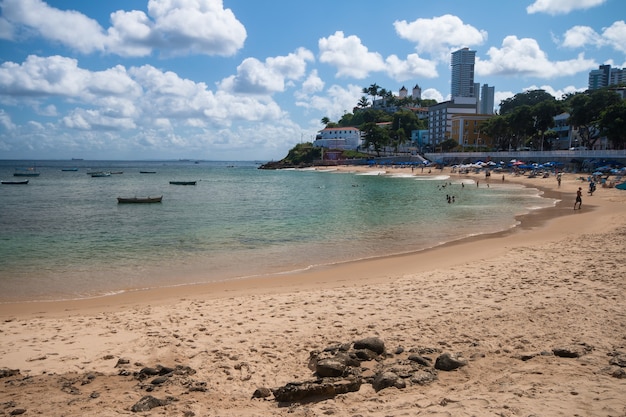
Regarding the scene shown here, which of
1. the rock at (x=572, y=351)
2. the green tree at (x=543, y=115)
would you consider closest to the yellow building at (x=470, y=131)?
the green tree at (x=543, y=115)

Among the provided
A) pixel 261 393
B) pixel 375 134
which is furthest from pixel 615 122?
pixel 261 393

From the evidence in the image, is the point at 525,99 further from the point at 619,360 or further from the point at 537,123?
the point at 619,360

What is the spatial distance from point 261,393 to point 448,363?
9.91ft

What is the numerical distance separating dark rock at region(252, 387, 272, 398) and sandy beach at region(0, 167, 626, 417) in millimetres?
17

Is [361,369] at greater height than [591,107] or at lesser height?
lesser

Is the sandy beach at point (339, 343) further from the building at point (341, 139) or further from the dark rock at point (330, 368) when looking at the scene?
the building at point (341, 139)

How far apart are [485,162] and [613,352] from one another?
9660 centimetres

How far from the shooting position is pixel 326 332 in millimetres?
8867

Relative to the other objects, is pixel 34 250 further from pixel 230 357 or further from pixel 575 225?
pixel 575 225

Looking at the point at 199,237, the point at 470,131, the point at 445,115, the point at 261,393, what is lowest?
the point at 199,237

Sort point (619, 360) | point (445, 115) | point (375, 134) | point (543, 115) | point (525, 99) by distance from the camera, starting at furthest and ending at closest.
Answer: point (525, 99), point (445, 115), point (375, 134), point (543, 115), point (619, 360)

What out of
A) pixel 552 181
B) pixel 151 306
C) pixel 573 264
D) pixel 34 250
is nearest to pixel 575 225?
pixel 573 264

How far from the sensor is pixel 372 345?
772 centimetres

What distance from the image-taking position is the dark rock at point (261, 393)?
646 centimetres
